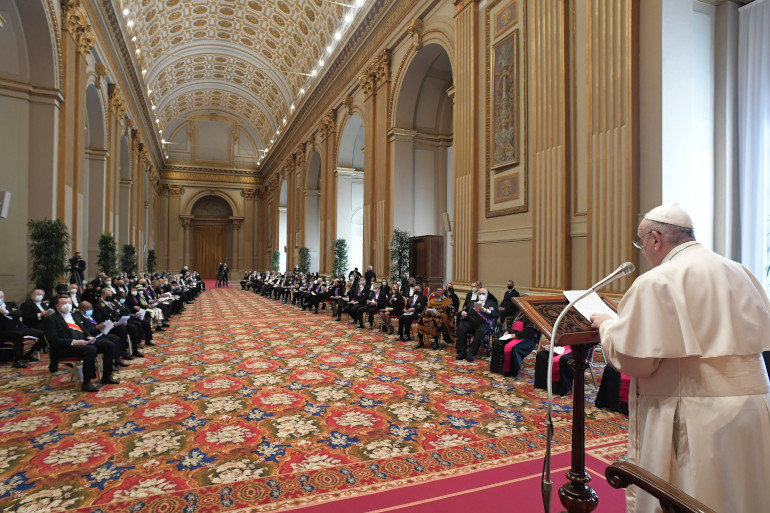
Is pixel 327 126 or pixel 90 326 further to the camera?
pixel 327 126

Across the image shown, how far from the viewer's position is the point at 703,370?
174cm

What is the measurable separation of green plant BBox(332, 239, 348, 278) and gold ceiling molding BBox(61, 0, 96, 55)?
31.4 feet

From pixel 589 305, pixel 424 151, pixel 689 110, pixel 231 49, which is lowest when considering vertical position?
pixel 589 305

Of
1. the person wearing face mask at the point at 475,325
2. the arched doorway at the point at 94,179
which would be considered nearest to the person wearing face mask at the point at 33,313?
the person wearing face mask at the point at 475,325

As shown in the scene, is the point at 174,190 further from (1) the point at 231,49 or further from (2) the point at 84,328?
(2) the point at 84,328

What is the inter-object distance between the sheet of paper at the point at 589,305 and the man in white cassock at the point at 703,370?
33 centimetres

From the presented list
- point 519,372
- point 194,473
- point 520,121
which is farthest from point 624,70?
point 194,473

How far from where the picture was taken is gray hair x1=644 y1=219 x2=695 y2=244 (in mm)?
1877

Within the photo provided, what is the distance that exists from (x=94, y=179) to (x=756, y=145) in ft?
53.9

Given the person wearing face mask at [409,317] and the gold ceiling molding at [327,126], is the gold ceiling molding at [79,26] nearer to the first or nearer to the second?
the gold ceiling molding at [327,126]

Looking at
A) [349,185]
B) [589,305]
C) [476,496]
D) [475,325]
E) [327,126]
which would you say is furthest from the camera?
[327,126]

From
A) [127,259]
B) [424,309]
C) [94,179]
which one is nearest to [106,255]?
[94,179]

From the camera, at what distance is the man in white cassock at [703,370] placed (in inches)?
66.1

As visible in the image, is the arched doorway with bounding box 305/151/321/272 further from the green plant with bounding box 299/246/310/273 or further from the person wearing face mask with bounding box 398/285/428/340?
the person wearing face mask with bounding box 398/285/428/340
